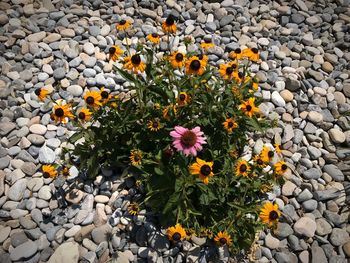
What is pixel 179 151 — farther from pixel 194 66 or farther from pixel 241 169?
pixel 194 66

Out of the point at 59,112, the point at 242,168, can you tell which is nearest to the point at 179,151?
the point at 242,168

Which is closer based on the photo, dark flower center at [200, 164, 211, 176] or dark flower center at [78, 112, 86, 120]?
dark flower center at [200, 164, 211, 176]

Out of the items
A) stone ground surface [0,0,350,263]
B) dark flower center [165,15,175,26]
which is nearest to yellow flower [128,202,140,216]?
stone ground surface [0,0,350,263]

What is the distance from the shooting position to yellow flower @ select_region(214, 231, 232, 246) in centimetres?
285

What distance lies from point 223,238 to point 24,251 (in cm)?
162

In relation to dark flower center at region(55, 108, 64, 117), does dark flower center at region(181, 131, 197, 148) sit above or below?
above

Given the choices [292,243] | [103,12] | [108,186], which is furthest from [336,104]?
[103,12]

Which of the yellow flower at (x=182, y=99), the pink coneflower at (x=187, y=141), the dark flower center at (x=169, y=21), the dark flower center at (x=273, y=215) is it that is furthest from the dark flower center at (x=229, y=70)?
the dark flower center at (x=273, y=215)

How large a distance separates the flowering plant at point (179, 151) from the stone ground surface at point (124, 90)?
229mm

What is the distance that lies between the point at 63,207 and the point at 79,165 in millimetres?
418

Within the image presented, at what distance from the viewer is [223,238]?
2848 mm

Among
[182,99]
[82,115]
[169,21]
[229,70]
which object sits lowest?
[82,115]

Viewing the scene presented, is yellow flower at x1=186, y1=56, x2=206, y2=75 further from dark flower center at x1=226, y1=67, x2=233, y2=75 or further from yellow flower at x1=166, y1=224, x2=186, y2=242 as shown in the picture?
yellow flower at x1=166, y1=224, x2=186, y2=242

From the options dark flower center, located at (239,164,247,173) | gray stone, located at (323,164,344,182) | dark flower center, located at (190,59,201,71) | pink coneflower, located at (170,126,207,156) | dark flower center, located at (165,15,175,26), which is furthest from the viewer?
gray stone, located at (323,164,344,182)
